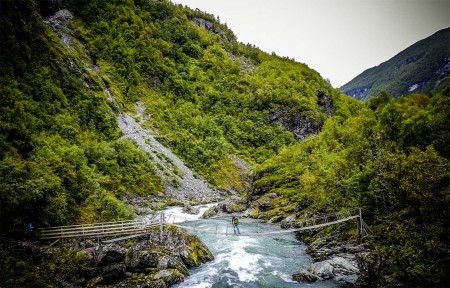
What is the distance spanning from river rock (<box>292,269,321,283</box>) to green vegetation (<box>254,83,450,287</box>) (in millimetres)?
3243

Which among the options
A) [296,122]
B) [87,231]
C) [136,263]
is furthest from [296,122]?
[87,231]

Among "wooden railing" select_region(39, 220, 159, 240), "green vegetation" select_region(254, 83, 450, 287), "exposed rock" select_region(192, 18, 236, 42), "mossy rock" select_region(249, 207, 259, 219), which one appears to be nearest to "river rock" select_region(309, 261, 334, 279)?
"green vegetation" select_region(254, 83, 450, 287)

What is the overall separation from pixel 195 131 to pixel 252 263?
6381cm

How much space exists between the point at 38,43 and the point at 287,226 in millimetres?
44531

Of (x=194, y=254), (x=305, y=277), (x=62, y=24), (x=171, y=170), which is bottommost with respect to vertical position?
(x=305, y=277)

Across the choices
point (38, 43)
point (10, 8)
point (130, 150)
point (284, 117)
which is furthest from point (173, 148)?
point (284, 117)

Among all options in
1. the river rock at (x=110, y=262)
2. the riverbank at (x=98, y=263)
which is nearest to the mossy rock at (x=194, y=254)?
the riverbank at (x=98, y=263)

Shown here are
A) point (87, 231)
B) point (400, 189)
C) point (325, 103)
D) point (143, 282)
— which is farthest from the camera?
point (325, 103)

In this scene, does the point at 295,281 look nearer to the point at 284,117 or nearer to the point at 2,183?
the point at 2,183

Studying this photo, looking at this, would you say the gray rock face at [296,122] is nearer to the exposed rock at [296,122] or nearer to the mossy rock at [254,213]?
the exposed rock at [296,122]

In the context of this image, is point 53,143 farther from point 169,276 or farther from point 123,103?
point 123,103

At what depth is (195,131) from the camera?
82938mm

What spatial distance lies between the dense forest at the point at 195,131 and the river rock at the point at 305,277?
A: 310cm

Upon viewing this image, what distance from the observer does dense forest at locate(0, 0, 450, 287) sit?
15.6 meters
